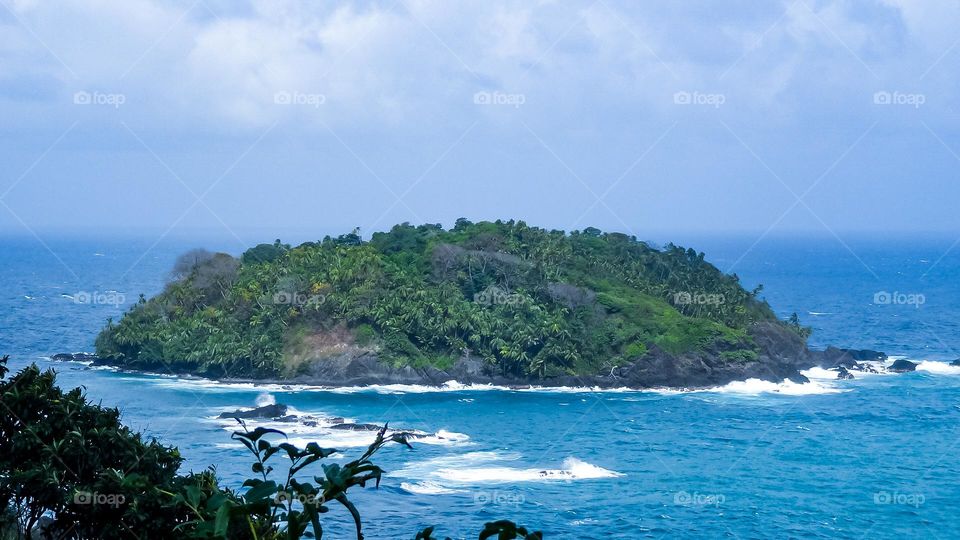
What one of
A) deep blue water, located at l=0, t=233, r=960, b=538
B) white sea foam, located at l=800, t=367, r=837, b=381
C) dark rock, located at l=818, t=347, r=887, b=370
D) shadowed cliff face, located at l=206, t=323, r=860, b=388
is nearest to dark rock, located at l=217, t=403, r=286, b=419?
deep blue water, located at l=0, t=233, r=960, b=538

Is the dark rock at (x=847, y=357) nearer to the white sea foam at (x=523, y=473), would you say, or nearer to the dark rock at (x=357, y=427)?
the white sea foam at (x=523, y=473)

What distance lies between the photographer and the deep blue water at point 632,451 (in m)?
35.3

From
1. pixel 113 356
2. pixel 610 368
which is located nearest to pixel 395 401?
pixel 610 368

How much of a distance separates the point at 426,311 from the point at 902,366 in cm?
3393

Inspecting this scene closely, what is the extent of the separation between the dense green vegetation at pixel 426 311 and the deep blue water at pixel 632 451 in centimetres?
277

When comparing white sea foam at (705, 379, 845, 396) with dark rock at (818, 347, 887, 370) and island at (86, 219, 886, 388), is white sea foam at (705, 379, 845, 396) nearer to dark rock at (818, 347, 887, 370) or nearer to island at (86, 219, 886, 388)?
island at (86, 219, 886, 388)

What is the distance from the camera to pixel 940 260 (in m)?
188

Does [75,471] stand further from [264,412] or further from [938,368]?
[938,368]

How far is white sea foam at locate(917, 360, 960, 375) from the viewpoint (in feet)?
230

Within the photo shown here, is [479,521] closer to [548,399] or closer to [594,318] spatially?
[548,399]

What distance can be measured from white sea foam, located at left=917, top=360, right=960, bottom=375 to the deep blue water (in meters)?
0.28

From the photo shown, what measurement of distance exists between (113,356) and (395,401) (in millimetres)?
19802

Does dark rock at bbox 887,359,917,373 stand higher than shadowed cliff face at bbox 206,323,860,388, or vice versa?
dark rock at bbox 887,359,917,373

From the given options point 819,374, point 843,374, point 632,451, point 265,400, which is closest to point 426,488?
point 632,451
